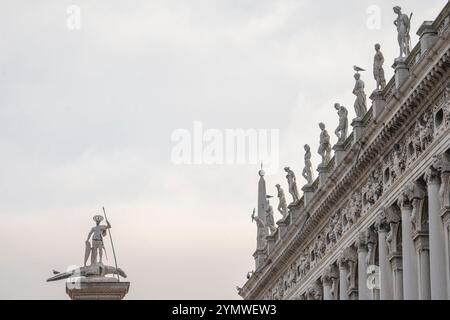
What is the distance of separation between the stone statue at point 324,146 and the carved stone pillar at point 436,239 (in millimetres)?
18842

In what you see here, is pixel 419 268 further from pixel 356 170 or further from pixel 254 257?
pixel 254 257

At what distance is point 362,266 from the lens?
6744cm

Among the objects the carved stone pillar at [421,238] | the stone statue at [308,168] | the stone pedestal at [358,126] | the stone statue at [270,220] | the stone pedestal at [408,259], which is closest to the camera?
the carved stone pillar at [421,238]

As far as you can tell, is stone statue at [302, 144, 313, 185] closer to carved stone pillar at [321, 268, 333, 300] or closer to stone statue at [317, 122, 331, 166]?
stone statue at [317, 122, 331, 166]

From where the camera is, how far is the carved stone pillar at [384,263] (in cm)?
6334

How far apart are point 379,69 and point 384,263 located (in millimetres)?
7438

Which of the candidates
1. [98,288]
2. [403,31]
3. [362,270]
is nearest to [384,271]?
[362,270]

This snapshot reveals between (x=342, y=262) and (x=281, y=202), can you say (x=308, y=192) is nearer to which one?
(x=342, y=262)

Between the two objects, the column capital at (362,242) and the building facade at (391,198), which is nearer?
the building facade at (391,198)

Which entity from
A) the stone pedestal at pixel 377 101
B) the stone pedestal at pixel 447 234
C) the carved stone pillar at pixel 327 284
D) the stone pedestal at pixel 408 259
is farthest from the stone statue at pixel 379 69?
the carved stone pillar at pixel 327 284

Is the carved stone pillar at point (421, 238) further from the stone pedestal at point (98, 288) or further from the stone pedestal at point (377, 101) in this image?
the stone pedestal at point (98, 288)

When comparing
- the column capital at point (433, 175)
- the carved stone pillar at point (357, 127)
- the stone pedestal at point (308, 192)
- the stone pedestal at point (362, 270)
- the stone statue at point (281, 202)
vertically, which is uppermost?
the stone statue at point (281, 202)

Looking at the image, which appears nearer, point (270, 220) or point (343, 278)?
point (343, 278)

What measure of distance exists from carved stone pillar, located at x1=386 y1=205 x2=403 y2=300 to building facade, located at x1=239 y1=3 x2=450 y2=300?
36 mm
